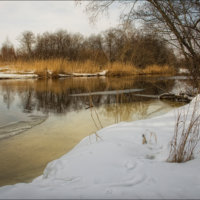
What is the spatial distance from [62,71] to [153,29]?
12.7 metres

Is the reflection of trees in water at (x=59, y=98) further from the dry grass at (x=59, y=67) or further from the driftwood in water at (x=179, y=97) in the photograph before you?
the dry grass at (x=59, y=67)

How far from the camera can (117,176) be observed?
3.88 ft

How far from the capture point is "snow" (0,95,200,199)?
3.14ft

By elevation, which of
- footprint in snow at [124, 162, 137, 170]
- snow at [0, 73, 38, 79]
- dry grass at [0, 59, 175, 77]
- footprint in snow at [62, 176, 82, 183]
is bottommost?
footprint in snow at [62, 176, 82, 183]

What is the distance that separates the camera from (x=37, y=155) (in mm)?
2164

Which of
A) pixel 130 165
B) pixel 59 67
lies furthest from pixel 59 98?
pixel 59 67

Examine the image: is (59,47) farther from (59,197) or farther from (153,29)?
(59,197)

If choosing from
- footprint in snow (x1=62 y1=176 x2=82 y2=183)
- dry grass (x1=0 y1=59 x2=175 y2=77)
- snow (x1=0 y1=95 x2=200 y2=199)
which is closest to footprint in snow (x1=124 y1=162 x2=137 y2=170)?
snow (x1=0 y1=95 x2=200 y2=199)

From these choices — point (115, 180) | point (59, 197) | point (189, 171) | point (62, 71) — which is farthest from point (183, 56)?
point (62, 71)

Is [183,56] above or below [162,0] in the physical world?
below

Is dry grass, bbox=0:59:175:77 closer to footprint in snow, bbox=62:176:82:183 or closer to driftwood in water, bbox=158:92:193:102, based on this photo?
driftwood in water, bbox=158:92:193:102

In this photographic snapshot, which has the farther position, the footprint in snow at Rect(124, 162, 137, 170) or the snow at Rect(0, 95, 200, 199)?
the footprint in snow at Rect(124, 162, 137, 170)

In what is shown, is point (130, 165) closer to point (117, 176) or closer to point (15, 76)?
point (117, 176)

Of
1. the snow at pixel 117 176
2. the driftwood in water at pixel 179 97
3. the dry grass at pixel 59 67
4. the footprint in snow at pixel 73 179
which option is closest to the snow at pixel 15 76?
the dry grass at pixel 59 67
